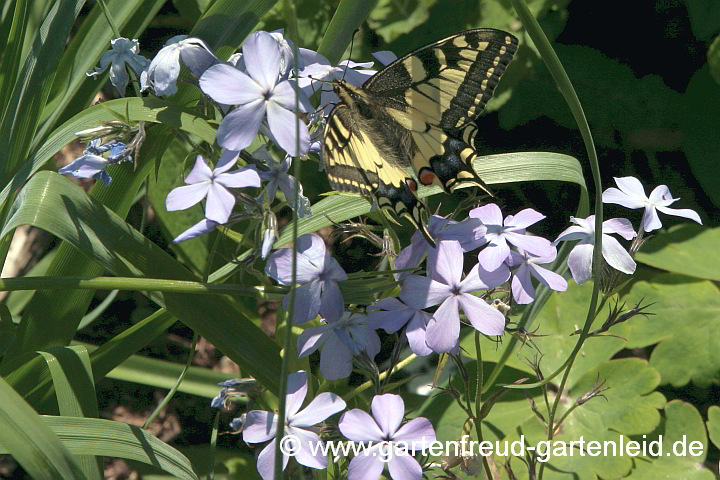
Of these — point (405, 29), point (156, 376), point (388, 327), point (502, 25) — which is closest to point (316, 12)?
point (405, 29)

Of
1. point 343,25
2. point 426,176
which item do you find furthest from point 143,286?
point 343,25

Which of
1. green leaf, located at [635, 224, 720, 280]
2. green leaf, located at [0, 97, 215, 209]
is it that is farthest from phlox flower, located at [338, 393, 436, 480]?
green leaf, located at [635, 224, 720, 280]

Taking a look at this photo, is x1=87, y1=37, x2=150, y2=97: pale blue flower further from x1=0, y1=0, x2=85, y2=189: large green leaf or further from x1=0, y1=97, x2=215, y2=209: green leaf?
x1=0, y1=0, x2=85, y2=189: large green leaf

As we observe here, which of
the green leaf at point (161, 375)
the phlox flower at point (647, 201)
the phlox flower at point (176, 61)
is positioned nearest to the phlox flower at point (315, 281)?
the phlox flower at point (176, 61)

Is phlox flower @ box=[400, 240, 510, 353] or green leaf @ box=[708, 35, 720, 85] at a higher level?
phlox flower @ box=[400, 240, 510, 353]

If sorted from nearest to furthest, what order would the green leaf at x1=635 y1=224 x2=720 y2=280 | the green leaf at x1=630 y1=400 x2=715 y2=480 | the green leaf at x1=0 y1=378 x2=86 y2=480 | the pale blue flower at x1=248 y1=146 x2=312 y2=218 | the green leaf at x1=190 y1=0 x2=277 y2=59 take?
the green leaf at x1=0 y1=378 x2=86 y2=480, the pale blue flower at x1=248 y1=146 x2=312 y2=218, the green leaf at x1=190 y1=0 x2=277 y2=59, the green leaf at x1=630 y1=400 x2=715 y2=480, the green leaf at x1=635 y1=224 x2=720 y2=280

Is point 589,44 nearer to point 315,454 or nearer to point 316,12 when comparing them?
point 316,12
